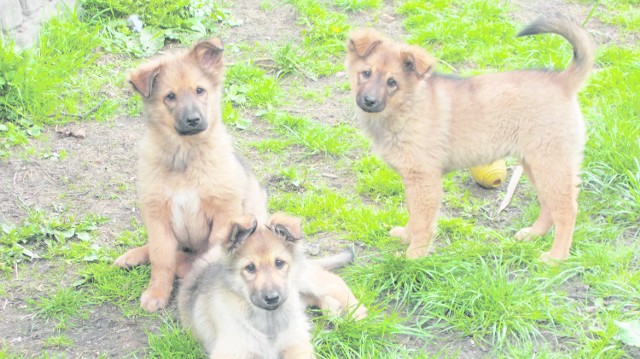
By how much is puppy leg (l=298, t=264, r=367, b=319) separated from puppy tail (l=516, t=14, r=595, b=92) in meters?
1.92

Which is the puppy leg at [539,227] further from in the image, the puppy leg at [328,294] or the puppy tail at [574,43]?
the puppy leg at [328,294]

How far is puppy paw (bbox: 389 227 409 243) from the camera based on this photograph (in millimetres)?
5105

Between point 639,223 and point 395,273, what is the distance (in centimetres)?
177

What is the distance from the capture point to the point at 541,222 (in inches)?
203

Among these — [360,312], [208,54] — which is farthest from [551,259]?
[208,54]

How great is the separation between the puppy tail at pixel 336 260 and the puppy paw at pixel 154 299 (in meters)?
0.92

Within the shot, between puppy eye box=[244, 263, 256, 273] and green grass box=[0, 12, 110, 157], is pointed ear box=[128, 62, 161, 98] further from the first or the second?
green grass box=[0, 12, 110, 157]

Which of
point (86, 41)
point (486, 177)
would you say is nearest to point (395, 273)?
point (486, 177)

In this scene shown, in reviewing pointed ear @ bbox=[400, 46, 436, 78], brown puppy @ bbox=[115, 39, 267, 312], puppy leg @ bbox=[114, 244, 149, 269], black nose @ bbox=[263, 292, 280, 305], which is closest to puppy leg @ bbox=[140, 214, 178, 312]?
brown puppy @ bbox=[115, 39, 267, 312]

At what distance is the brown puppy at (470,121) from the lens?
4785 mm

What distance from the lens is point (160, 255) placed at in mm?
4605

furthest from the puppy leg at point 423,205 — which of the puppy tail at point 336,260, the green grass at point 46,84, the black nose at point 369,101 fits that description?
the green grass at point 46,84

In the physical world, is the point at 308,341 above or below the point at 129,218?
above

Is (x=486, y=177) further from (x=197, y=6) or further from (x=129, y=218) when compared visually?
(x=197, y=6)
